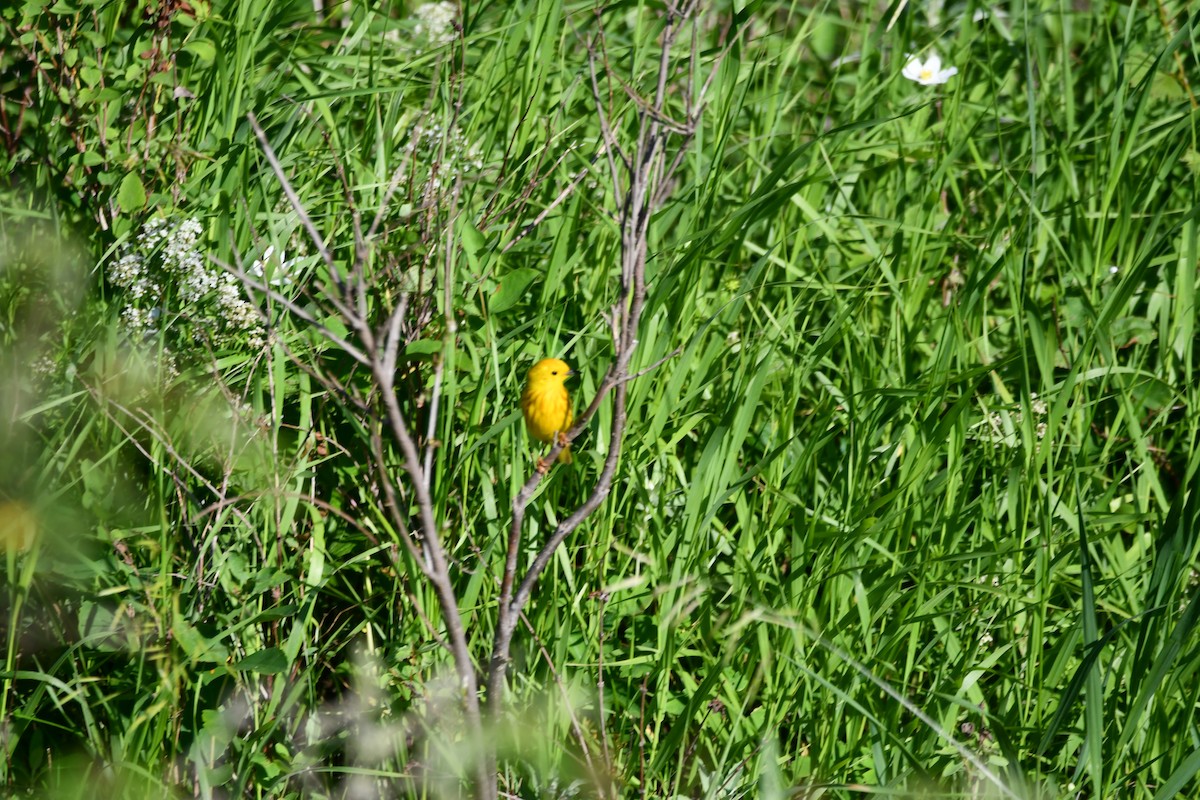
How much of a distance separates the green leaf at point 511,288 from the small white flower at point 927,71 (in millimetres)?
1593

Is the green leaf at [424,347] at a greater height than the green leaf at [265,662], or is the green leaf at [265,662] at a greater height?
the green leaf at [424,347]

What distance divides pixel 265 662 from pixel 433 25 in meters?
2.11

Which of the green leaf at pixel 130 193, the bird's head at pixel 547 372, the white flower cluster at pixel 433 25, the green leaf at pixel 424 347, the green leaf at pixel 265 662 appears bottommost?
the green leaf at pixel 265 662

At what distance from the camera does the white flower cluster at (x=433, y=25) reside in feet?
10.9

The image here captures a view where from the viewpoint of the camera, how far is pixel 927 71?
3484mm

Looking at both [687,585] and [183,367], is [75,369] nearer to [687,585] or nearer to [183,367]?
[183,367]

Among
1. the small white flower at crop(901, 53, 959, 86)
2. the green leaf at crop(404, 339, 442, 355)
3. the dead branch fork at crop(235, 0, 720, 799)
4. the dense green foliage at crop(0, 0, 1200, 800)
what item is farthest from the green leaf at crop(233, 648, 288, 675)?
the small white flower at crop(901, 53, 959, 86)

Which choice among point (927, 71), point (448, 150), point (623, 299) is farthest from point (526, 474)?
point (927, 71)

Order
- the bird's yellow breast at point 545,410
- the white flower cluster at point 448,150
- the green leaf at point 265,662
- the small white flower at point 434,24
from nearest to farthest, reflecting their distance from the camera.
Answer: the green leaf at point 265,662 < the bird's yellow breast at point 545,410 < the white flower cluster at point 448,150 < the small white flower at point 434,24

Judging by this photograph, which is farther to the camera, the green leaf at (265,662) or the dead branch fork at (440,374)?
the green leaf at (265,662)

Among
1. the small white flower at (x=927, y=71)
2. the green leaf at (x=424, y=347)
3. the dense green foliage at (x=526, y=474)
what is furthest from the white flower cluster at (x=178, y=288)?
the small white flower at (x=927, y=71)

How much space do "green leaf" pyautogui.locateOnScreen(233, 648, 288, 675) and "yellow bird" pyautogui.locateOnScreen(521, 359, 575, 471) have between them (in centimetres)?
66

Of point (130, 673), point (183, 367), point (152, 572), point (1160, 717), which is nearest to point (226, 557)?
point (152, 572)

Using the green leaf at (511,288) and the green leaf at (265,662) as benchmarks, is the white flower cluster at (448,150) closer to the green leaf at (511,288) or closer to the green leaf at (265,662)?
the green leaf at (511,288)
